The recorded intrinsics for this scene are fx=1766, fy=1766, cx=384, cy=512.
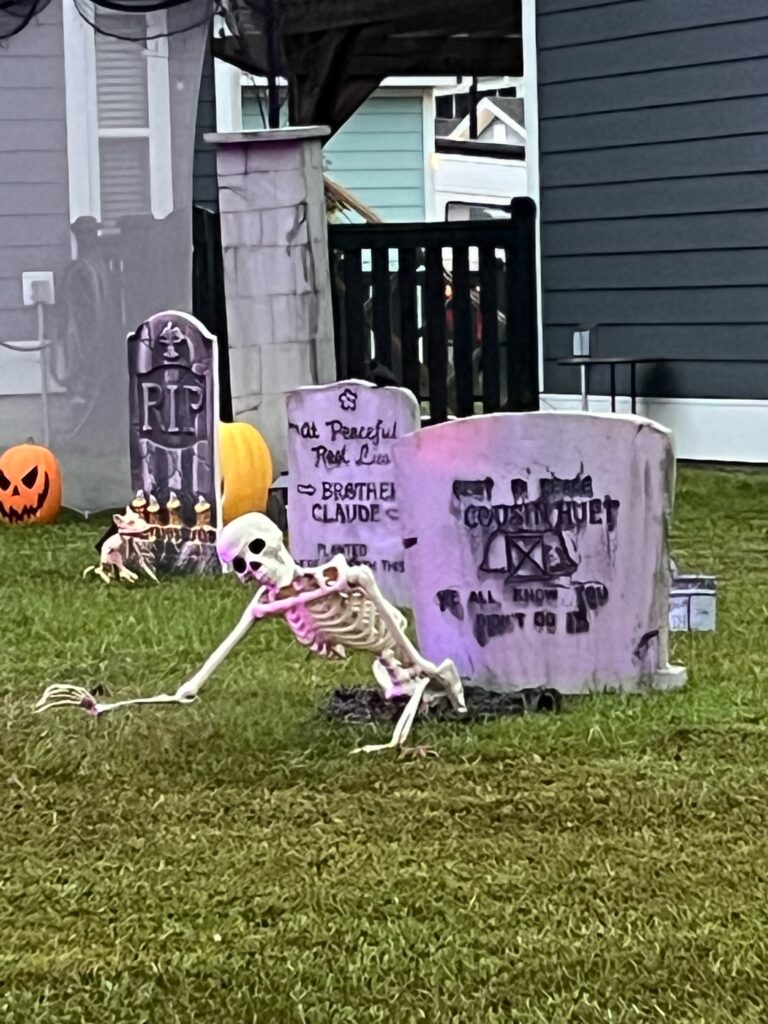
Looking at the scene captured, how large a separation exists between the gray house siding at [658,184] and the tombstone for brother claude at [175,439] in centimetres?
403

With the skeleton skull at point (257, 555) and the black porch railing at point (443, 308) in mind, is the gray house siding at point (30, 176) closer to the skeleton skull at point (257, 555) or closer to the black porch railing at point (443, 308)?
the black porch railing at point (443, 308)

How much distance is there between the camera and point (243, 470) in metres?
8.05

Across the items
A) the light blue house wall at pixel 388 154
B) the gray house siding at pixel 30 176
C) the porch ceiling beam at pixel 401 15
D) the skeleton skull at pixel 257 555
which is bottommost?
the skeleton skull at pixel 257 555

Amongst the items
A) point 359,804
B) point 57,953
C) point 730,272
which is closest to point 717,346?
point 730,272

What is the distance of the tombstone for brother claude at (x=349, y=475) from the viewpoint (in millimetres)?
6445

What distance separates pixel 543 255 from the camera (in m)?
11.4

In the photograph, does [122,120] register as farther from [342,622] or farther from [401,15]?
[342,622]

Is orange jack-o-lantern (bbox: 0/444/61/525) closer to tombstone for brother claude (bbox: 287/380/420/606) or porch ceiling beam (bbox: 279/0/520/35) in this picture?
tombstone for brother claude (bbox: 287/380/420/606)

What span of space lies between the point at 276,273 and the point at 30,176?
2.03m

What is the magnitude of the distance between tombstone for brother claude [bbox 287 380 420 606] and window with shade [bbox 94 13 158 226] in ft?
10.6

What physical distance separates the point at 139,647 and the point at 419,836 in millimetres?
2173

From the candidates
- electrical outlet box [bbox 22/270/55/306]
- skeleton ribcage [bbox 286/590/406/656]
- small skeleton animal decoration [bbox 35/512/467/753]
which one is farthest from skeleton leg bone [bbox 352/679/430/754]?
electrical outlet box [bbox 22/270/55/306]

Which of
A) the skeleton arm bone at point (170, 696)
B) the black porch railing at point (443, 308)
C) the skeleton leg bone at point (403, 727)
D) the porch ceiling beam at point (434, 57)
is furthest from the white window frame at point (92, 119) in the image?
the skeleton leg bone at point (403, 727)

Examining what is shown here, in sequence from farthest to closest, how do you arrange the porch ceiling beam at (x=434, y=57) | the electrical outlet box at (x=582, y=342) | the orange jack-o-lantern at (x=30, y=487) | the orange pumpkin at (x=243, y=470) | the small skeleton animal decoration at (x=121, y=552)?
1. the porch ceiling beam at (x=434, y=57)
2. the electrical outlet box at (x=582, y=342)
3. the orange jack-o-lantern at (x=30, y=487)
4. the orange pumpkin at (x=243, y=470)
5. the small skeleton animal decoration at (x=121, y=552)
